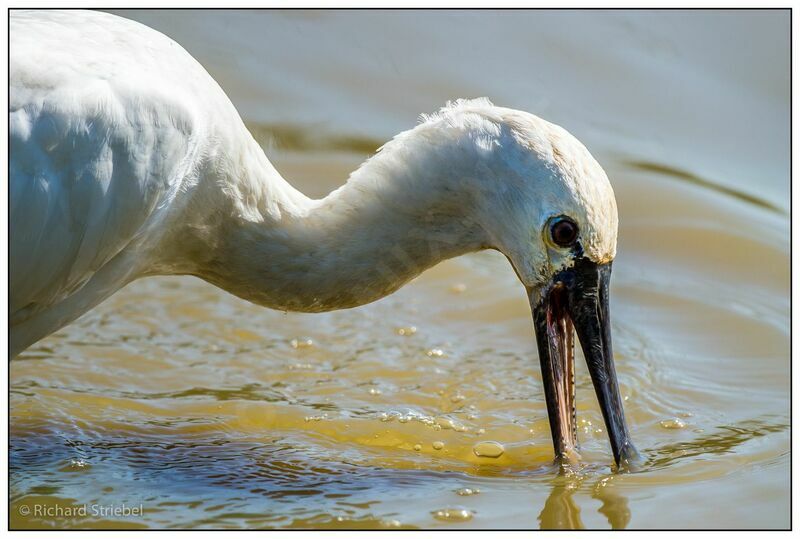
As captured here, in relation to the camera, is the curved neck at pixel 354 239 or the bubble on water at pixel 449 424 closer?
the curved neck at pixel 354 239

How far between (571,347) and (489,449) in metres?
0.66

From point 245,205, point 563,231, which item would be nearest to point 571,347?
point 563,231

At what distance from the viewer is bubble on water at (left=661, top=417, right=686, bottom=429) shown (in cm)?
658

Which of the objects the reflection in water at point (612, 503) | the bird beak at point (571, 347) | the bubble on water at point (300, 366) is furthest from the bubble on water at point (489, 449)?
the bubble on water at point (300, 366)

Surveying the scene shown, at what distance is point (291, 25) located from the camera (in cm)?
1120

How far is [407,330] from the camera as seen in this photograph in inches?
313

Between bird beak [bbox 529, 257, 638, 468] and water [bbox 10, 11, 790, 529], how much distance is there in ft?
0.58

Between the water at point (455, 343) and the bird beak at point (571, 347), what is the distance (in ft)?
0.58

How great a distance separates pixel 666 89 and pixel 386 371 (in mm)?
4633

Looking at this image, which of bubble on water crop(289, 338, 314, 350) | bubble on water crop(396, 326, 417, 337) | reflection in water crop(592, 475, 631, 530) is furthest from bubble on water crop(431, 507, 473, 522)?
bubble on water crop(396, 326, 417, 337)

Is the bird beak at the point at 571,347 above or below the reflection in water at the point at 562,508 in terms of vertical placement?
above

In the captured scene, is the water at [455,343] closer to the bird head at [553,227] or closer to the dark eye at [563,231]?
the bird head at [553,227]

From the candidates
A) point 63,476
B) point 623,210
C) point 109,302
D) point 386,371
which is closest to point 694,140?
point 623,210

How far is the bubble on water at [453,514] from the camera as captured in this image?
5387 millimetres
